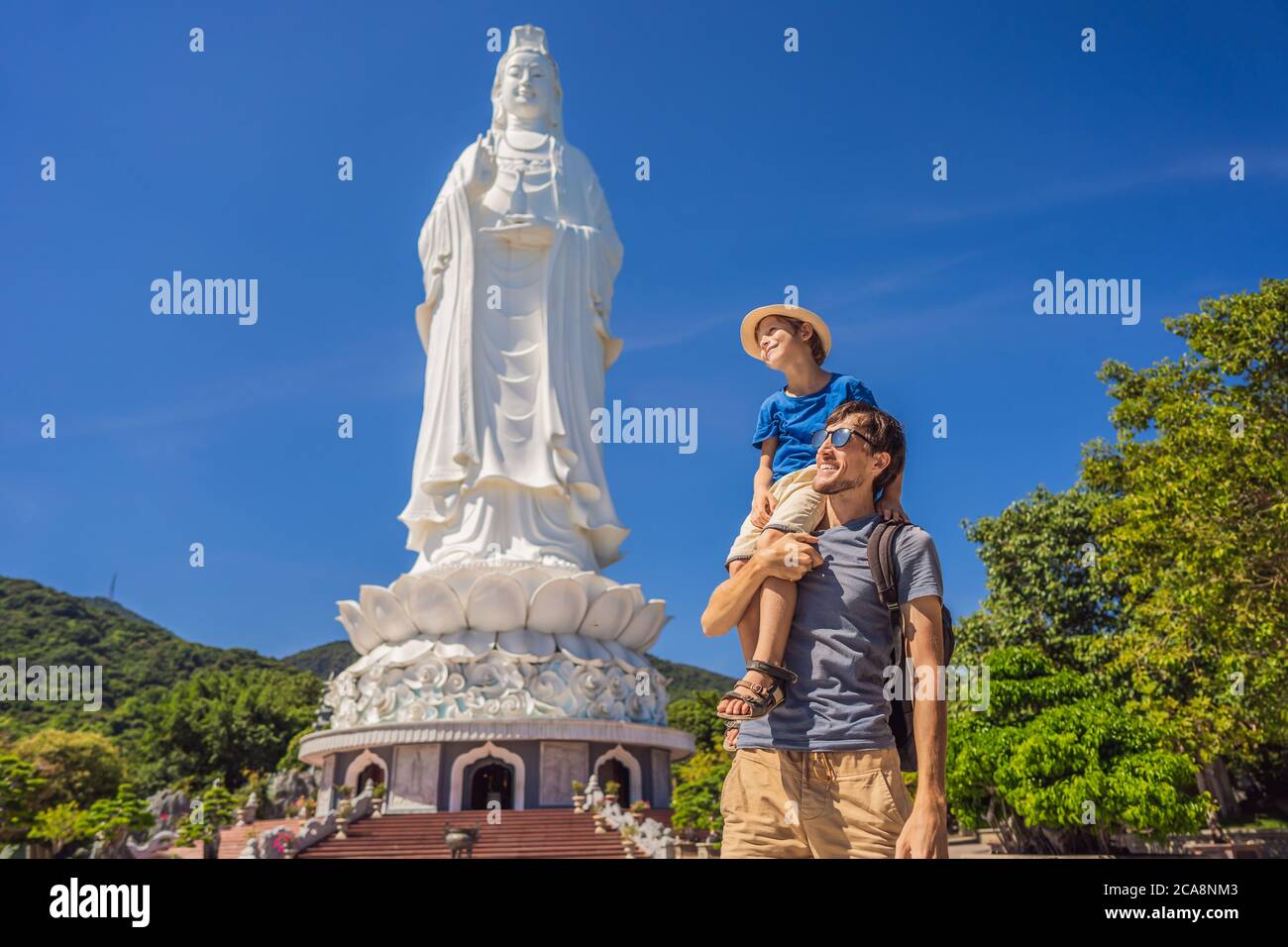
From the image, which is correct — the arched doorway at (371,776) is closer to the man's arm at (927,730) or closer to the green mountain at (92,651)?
the man's arm at (927,730)

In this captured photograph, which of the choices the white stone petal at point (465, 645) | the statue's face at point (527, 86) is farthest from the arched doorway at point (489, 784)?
the statue's face at point (527, 86)

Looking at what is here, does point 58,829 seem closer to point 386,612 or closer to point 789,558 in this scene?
point 386,612

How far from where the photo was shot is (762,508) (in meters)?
3.35

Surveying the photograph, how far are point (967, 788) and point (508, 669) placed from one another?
25.8 feet

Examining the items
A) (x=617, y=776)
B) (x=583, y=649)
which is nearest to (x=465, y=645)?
(x=583, y=649)

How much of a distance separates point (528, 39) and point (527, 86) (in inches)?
52.1

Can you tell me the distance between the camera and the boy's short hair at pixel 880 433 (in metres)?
2.98

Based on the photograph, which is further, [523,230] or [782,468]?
[523,230]

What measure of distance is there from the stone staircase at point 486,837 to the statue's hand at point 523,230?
1021cm

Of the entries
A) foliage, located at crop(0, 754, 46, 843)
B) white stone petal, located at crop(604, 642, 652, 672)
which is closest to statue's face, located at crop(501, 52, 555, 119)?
white stone petal, located at crop(604, 642, 652, 672)

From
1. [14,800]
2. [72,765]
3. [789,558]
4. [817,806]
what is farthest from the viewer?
[72,765]
